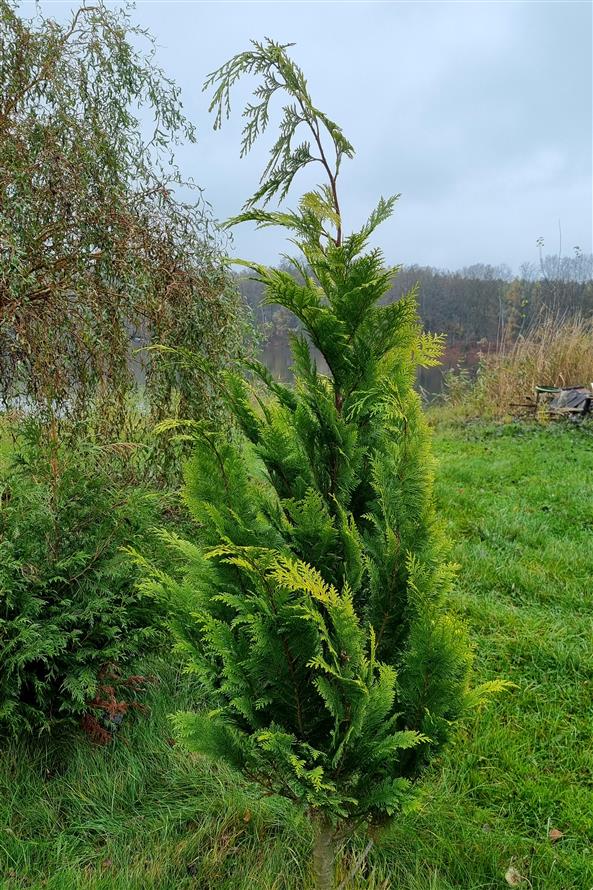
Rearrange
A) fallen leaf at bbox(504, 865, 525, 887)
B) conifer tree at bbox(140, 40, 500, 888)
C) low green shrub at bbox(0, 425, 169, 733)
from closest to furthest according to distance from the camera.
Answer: conifer tree at bbox(140, 40, 500, 888), fallen leaf at bbox(504, 865, 525, 887), low green shrub at bbox(0, 425, 169, 733)

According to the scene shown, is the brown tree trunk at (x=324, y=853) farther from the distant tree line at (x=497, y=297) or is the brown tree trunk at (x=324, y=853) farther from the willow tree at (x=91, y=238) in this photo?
the distant tree line at (x=497, y=297)

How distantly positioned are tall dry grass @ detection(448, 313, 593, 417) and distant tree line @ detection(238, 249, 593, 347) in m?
0.70

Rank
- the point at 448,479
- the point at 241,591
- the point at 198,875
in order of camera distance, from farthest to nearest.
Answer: the point at 448,479, the point at 198,875, the point at 241,591

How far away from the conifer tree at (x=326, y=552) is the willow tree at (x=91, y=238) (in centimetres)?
125

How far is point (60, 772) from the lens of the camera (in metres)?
2.46

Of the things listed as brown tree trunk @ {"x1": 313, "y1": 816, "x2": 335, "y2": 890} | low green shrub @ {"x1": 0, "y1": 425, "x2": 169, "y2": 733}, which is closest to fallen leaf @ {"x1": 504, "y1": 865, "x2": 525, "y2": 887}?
brown tree trunk @ {"x1": 313, "y1": 816, "x2": 335, "y2": 890}

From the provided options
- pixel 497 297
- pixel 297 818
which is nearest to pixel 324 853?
pixel 297 818

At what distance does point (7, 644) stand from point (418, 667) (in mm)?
1762

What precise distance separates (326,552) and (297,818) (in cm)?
126

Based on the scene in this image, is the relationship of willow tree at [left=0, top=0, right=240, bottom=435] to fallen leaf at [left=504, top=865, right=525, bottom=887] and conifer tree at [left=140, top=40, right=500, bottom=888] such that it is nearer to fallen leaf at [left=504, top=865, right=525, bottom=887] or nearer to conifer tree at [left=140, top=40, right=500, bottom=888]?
conifer tree at [left=140, top=40, right=500, bottom=888]

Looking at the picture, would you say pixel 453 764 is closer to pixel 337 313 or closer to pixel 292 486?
pixel 292 486

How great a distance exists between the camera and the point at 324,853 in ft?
5.60

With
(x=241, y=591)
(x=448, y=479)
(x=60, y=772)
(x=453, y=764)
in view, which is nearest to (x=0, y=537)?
(x=60, y=772)

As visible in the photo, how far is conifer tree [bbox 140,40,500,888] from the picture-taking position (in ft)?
4.73
